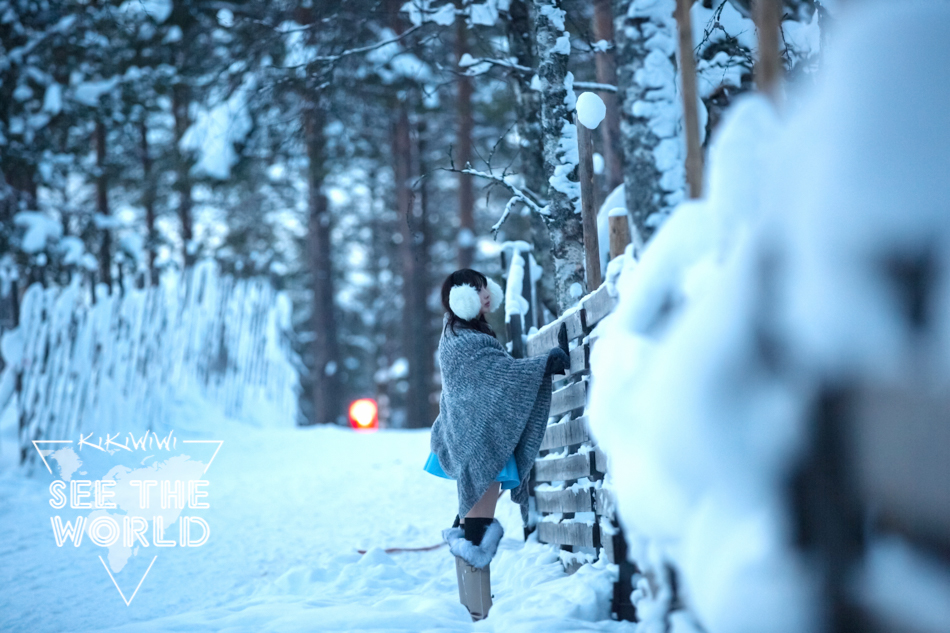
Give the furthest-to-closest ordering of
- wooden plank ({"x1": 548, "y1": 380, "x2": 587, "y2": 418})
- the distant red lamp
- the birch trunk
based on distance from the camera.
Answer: the birch trunk
the distant red lamp
wooden plank ({"x1": 548, "y1": 380, "x2": 587, "y2": 418})

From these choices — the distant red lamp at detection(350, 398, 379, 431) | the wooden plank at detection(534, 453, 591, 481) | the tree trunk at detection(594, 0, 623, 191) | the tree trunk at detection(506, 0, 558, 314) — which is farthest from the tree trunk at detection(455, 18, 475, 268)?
the wooden plank at detection(534, 453, 591, 481)

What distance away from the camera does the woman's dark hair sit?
12.9ft

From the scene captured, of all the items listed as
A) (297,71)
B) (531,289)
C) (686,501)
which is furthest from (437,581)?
(297,71)

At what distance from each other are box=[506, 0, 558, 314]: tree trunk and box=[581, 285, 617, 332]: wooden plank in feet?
7.92

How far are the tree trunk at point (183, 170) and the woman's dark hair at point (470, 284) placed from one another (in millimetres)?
7298

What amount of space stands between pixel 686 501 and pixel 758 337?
0.37 m

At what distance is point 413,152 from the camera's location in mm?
14695

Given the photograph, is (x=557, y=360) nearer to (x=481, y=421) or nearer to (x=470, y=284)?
(x=481, y=421)

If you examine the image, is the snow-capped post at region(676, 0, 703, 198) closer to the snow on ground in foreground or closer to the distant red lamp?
the snow on ground in foreground

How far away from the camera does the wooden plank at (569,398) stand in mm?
3736

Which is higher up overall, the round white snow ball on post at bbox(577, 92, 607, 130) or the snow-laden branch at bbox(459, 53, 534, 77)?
the snow-laden branch at bbox(459, 53, 534, 77)

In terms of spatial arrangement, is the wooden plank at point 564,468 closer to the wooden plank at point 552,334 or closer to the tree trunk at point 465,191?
the wooden plank at point 552,334

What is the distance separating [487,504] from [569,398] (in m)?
0.67

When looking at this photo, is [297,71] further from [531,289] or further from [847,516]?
[847,516]
